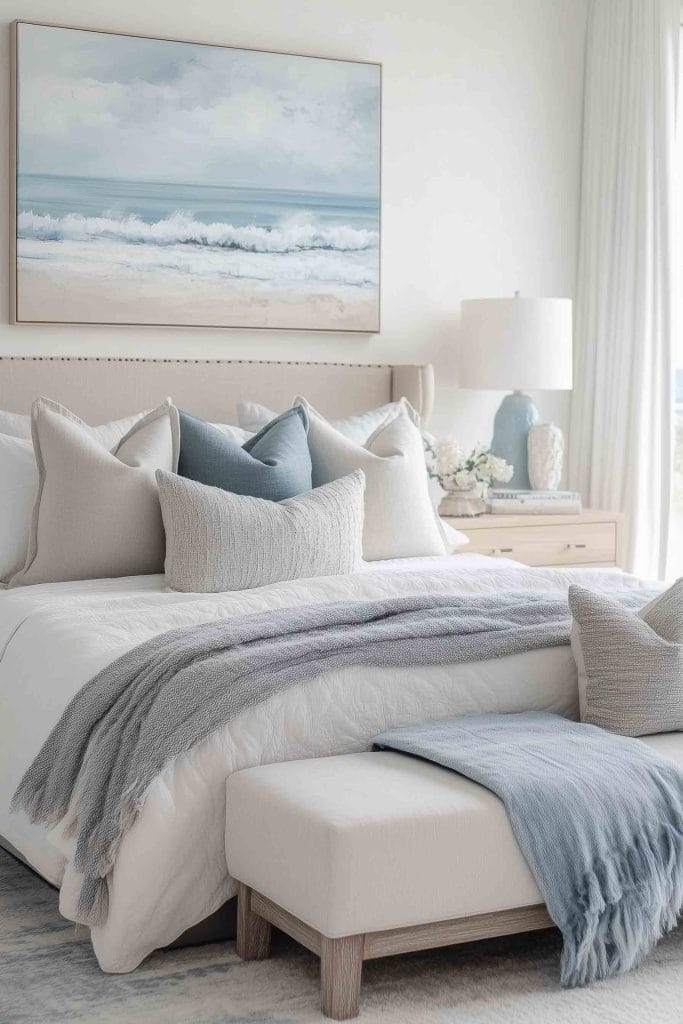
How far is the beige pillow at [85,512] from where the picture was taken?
3.54 m

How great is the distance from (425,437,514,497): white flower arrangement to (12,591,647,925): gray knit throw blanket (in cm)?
175

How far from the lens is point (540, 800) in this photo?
→ 92.7 inches

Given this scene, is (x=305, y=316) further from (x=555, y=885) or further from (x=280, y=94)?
(x=555, y=885)

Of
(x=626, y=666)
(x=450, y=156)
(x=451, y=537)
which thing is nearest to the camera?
(x=626, y=666)

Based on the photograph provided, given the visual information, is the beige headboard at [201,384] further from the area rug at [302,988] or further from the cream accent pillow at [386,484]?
the area rug at [302,988]

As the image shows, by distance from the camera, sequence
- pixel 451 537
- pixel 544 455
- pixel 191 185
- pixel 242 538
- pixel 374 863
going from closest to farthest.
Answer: pixel 374 863, pixel 242 538, pixel 451 537, pixel 191 185, pixel 544 455

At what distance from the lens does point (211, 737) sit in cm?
251

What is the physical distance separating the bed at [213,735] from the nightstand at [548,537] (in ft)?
2.15

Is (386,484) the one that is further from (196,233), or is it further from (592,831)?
(592,831)

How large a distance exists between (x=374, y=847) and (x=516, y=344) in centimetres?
292

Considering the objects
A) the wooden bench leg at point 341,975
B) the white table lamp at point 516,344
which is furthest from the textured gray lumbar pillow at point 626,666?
the white table lamp at point 516,344

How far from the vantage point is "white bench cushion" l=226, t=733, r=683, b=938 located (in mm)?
Answer: 2217

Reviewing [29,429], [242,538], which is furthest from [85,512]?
[29,429]

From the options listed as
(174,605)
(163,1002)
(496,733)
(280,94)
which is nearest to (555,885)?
(496,733)
